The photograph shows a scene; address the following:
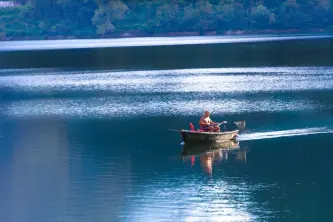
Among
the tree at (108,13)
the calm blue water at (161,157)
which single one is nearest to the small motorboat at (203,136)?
the calm blue water at (161,157)

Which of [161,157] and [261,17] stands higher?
[161,157]

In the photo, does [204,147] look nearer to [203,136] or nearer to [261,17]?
[203,136]

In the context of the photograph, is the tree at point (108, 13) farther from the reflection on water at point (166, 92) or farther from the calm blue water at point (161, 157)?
the calm blue water at point (161, 157)

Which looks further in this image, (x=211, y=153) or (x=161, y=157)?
(x=211, y=153)

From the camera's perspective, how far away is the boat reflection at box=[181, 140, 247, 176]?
32.2 meters

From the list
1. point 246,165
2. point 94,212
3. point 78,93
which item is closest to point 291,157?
point 246,165

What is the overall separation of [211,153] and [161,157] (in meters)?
2.06

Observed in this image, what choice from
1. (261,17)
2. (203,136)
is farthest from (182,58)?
(261,17)

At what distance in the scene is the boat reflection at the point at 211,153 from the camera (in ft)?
106

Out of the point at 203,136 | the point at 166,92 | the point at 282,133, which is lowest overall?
the point at 166,92

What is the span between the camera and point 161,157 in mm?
33344

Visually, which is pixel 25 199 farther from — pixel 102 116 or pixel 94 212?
pixel 102 116

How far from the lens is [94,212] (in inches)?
990

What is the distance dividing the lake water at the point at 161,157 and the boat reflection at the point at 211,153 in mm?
114
